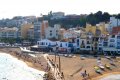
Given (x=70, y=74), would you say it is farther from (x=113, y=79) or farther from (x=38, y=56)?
(x=38, y=56)

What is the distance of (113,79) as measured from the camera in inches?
1452

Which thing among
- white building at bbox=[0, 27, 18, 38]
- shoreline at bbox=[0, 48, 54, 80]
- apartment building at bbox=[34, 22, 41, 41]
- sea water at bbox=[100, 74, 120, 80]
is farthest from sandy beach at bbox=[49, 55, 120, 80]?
white building at bbox=[0, 27, 18, 38]

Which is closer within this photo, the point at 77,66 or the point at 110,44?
the point at 77,66

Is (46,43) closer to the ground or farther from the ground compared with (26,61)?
farther from the ground

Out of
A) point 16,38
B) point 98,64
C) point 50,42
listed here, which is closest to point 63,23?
point 16,38

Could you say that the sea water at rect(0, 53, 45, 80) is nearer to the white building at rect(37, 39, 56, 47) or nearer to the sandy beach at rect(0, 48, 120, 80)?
the sandy beach at rect(0, 48, 120, 80)

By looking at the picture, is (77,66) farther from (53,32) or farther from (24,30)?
(24,30)

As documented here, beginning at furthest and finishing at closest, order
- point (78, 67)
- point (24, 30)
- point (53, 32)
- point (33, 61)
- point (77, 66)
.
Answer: point (24, 30) < point (53, 32) < point (33, 61) < point (77, 66) < point (78, 67)

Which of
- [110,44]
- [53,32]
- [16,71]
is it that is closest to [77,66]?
[16,71]

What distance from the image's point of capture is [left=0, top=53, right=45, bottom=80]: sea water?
42.8m

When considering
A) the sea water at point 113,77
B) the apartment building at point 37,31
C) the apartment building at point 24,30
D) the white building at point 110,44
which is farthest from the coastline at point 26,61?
the white building at point 110,44

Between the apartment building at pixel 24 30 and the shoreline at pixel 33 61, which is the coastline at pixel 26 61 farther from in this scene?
the apartment building at pixel 24 30

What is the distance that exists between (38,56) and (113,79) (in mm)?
23519

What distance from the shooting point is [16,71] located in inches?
1917
